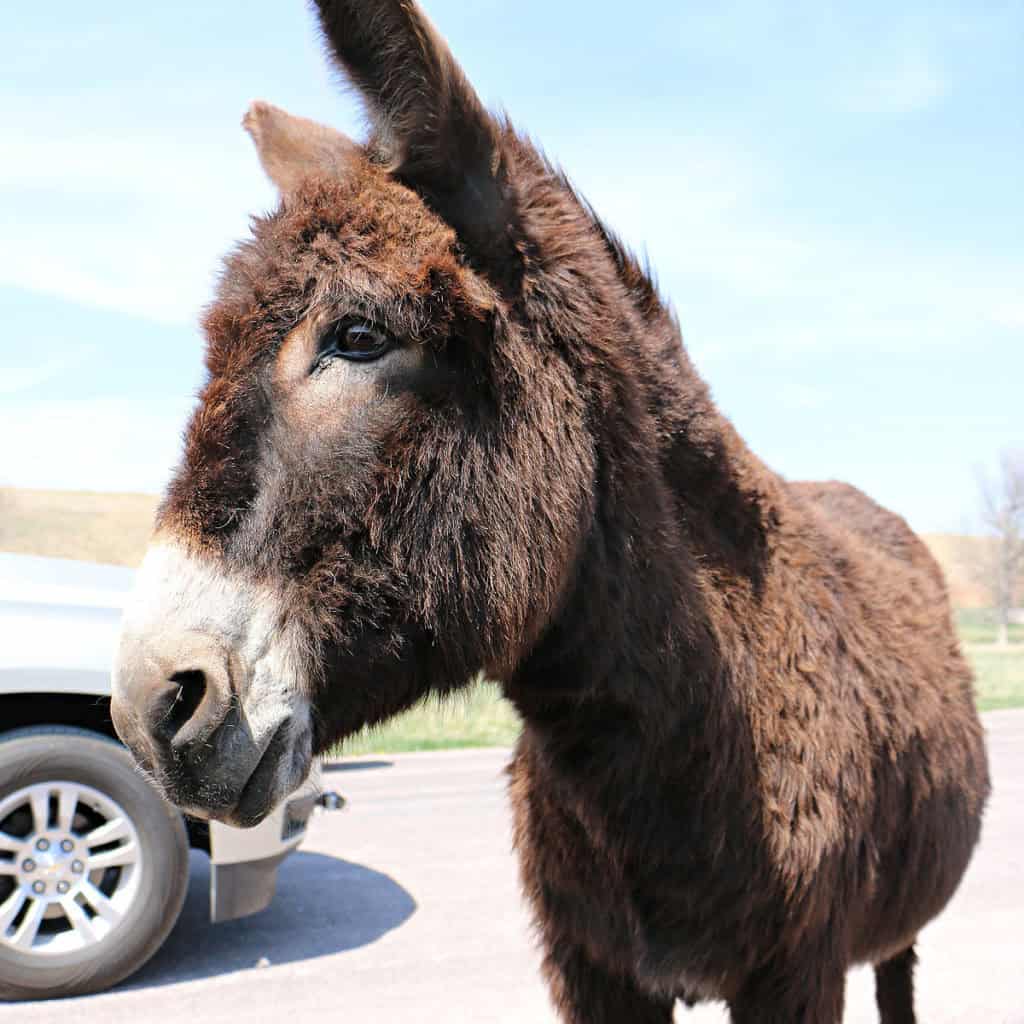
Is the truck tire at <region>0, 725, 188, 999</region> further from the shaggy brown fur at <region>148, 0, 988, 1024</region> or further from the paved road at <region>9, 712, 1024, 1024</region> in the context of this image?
the shaggy brown fur at <region>148, 0, 988, 1024</region>

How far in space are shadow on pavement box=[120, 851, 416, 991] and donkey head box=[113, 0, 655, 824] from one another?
3.25 metres

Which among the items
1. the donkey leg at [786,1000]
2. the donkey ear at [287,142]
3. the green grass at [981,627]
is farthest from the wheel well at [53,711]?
the green grass at [981,627]

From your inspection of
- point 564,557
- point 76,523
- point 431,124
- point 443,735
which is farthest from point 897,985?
point 76,523

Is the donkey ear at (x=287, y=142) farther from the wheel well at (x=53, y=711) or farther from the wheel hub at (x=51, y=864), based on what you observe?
the wheel hub at (x=51, y=864)

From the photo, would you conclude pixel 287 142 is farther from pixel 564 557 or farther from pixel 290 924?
pixel 290 924

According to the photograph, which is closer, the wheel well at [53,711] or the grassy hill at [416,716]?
the wheel well at [53,711]

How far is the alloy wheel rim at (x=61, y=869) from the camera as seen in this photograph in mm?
4008

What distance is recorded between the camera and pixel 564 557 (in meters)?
1.79

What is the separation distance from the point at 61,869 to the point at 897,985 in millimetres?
3214

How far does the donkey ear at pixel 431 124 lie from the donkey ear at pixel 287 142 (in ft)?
0.51

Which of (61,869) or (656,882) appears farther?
(61,869)

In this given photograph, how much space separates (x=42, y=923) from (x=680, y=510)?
350cm

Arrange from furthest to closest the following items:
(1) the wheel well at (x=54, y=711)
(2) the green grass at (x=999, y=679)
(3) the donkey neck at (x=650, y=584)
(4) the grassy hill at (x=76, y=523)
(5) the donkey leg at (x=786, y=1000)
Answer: (4) the grassy hill at (x=76, y=523)
(2) the green grass at (x=999, y=679)
(1) the wheel well at (x=54, y=711)
(5) the donkey leg at (x=786, y=1000)
(3) the donkey neck at (x=650, y=584)

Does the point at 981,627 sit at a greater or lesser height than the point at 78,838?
lesser
